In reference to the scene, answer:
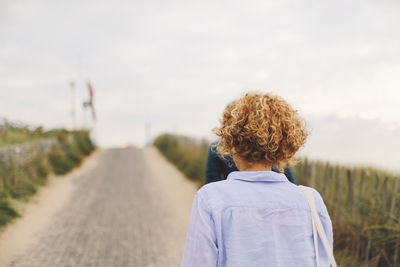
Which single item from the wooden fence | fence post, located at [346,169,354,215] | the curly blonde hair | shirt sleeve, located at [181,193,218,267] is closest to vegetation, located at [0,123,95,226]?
shirt sleeve, located at [181,193,218,267]

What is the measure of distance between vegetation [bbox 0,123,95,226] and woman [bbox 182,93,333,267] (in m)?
5.27

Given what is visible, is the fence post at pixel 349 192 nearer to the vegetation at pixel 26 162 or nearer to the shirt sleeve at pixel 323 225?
the shirt sleeve at pixel 323 225

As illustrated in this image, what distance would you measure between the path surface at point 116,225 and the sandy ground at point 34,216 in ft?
0.32

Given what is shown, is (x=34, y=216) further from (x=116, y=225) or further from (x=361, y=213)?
(x=361, y=213)

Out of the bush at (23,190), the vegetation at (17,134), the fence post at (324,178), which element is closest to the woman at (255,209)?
the fence post at (324,178)

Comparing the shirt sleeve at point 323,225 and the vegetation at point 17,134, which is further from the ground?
the shirt sleeve at point 323,225

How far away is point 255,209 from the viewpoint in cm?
121

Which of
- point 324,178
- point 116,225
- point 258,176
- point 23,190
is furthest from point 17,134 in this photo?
point 258,176

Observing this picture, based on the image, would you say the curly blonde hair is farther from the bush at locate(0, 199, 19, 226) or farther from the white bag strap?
the bush at locate(0, 199, 19, 226)

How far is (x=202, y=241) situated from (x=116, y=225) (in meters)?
4.91

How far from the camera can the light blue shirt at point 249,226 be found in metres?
1.21

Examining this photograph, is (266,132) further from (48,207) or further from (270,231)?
(48,207)

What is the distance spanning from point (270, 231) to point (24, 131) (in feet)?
38.8

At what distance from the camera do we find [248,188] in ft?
4.09
